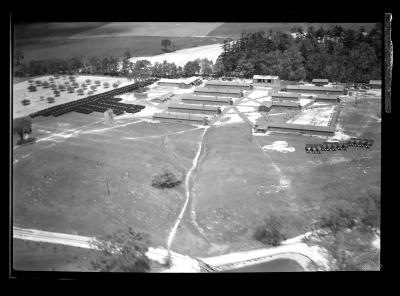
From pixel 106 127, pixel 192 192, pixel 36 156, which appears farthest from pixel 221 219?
pixel 36 156

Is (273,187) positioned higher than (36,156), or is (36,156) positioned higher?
(36,156)

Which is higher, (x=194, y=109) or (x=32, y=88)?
(x=32, y=88)

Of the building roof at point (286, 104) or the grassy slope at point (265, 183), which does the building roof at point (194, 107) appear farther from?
the building roof at point (286, 104)

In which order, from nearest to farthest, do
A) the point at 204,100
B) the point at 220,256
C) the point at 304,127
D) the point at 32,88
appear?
the point at 220,256 → the point at 32,88 → the point at 304,127 → the point at 204,100

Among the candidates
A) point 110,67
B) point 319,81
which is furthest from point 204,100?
point 319,81

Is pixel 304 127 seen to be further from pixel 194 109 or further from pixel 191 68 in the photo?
pixel 191 68

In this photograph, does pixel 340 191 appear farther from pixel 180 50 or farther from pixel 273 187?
pixel 180 50

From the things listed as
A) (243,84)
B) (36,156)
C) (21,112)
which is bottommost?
(36,156)

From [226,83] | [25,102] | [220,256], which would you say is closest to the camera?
[220,256]
